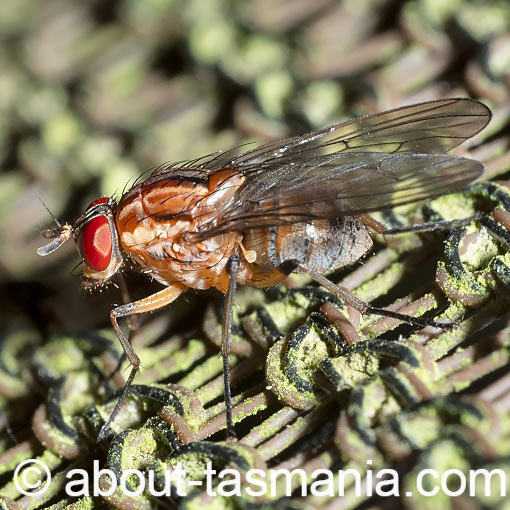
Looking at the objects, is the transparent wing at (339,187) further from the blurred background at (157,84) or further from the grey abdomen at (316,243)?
the blurred background at (157,84)

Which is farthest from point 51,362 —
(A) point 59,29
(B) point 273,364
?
(A) point 59,29

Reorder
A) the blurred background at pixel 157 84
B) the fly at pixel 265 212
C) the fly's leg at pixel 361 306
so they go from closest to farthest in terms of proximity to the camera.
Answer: the fly's leg at pixel 361 306
the fly at pixel 265 212
the blurred background at pixel 157 84

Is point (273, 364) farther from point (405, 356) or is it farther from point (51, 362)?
point (51, 362)

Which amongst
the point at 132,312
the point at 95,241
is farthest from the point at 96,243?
the point at 132,312

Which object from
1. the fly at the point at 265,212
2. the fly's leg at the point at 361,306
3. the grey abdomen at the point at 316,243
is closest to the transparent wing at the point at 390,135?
the fly at the point at 265,212

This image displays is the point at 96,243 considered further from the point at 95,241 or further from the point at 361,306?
the point at 361,306

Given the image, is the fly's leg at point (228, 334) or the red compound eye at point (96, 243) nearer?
the fly's leg at point (228, 334)

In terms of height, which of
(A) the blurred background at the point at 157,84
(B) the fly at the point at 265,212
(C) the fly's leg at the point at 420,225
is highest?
(A) the blurred background at the point at 157,84

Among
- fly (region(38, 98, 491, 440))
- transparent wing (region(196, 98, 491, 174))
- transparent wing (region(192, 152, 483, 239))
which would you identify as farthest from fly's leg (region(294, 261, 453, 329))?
transparent wing (region(196, 98, 491, 174))
